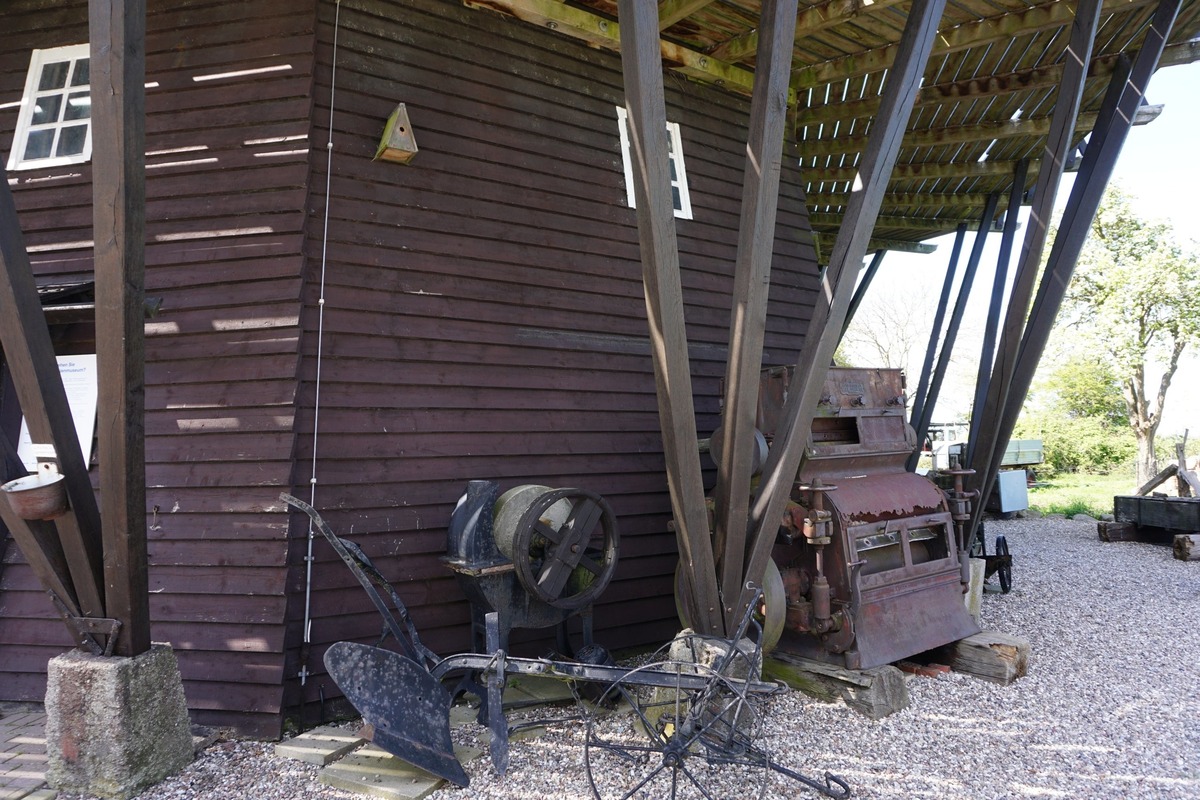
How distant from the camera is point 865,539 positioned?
15.1ft

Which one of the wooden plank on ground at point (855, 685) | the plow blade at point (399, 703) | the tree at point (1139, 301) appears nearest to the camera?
the plow blade at point (399, 703)

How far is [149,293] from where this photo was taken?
467cm

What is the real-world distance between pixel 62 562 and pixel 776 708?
387 centimetres

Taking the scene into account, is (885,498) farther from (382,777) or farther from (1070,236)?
(382,777)

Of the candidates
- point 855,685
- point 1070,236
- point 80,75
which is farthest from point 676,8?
point 855,685

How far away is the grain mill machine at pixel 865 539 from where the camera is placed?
14.3ft

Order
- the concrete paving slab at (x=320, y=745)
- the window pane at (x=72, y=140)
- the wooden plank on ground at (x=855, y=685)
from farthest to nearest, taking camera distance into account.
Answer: the window pane at (x=72, y=140), the wooden plank on ground at (x=855, y=685), the concrete paving slab at (x=320, y=745)

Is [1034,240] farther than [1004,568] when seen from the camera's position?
No

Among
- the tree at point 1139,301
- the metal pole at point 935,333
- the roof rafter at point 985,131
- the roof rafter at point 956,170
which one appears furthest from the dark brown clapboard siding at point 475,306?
the tree at point 1139,301

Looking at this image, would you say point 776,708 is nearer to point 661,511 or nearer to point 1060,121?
point 661,511

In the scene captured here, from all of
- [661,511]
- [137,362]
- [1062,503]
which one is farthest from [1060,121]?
[1062,503]

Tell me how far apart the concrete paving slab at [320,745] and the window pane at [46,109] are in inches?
184

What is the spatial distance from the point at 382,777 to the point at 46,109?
526cm

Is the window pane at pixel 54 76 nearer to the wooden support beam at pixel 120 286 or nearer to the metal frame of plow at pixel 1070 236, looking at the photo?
the wooden support beam at pixel 120 286
